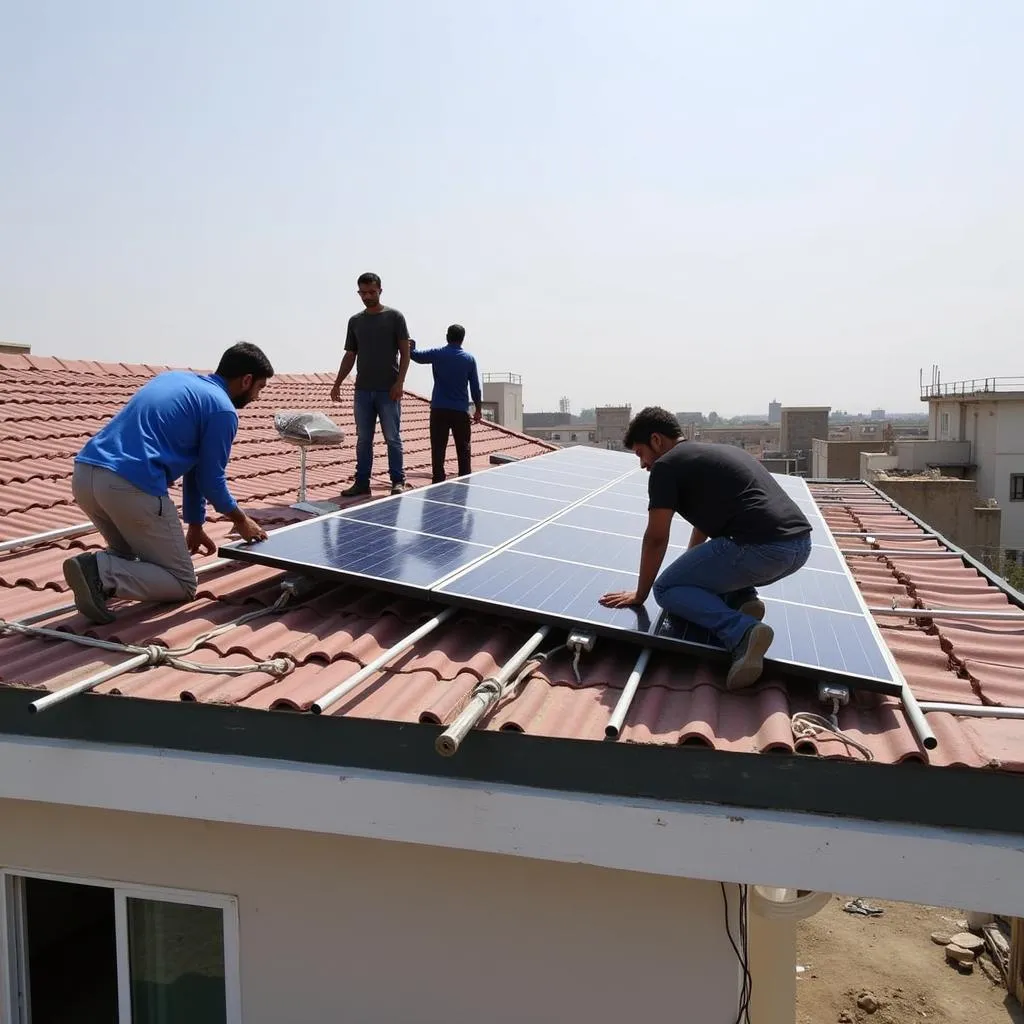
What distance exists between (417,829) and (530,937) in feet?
3.34

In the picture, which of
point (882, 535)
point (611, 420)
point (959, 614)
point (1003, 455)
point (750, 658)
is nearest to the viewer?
point (750, 658)

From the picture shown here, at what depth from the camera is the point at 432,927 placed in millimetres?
4891

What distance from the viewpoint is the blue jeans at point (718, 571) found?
4.95m

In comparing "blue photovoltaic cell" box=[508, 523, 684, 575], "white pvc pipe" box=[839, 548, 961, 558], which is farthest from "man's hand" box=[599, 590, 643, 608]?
"white pvc pipe" box=[839, 548, 961, 558]

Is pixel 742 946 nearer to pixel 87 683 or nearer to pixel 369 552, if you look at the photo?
pixel 369 552

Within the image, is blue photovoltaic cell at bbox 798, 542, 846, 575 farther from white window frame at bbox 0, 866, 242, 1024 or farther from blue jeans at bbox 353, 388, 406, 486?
white window frame at bbox 0, 866, 242, 1024

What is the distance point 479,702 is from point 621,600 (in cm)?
133

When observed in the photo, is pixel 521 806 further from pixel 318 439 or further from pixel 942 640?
pixel 318 439

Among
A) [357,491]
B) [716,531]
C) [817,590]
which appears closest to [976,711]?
[716,531]

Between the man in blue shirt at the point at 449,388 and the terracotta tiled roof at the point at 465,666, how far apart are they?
2.31 m

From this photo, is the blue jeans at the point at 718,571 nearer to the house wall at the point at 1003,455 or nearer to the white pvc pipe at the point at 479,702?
the white pvc pipe at the point at 479,702

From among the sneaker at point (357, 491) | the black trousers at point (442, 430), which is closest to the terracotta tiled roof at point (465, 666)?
the sneaker at point (357, 491)

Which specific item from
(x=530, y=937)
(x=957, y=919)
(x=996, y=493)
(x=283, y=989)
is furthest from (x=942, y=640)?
(x=996, y=493)

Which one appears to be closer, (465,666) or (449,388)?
(465,666)
